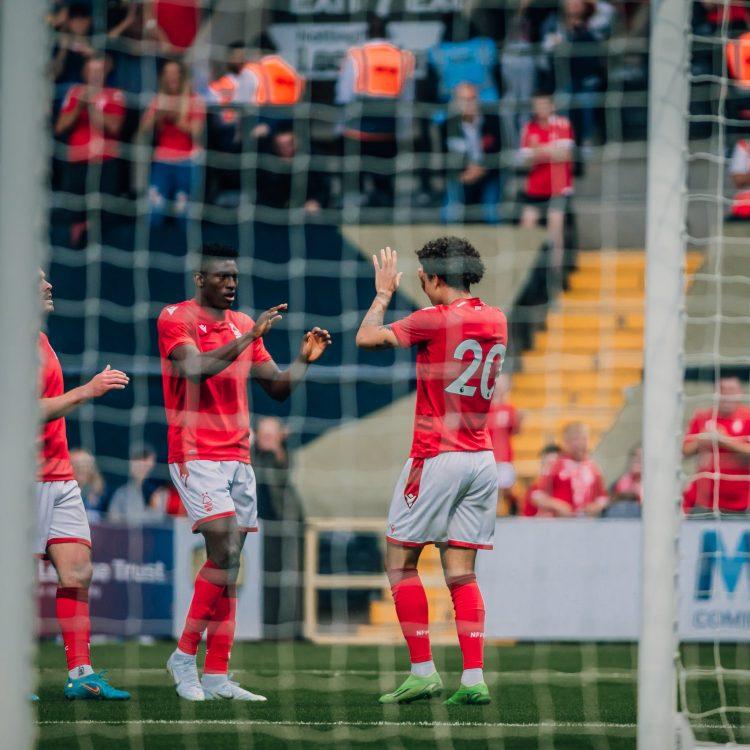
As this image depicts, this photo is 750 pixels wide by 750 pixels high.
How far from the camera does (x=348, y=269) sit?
1234 centimetres

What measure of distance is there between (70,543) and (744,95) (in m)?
7.49

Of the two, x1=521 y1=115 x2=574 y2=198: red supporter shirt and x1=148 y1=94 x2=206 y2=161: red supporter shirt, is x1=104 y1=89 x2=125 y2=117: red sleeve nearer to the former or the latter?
x1=148 y1=94 x2=206 y2=161: red supporter shirt

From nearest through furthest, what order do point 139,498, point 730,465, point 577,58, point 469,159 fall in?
point 730,465 → point 139,498 → point 469,159 → point 577,58

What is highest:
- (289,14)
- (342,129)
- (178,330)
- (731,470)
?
(289,14)

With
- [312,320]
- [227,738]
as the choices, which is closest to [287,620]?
[312,320]

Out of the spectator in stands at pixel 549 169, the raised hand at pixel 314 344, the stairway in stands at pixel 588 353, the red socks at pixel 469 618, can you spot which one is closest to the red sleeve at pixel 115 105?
the spectator in stands at pixel 549 169

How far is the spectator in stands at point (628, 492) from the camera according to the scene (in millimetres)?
10086

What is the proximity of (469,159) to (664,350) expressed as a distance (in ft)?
25.6

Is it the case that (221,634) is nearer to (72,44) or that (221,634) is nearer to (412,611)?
(412,611)

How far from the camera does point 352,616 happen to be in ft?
33.6

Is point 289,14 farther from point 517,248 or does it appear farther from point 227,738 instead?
point 227,738

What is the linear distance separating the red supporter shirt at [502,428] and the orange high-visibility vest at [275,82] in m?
3.30

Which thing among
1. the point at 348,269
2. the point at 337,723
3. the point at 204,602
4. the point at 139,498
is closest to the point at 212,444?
the point at 204,602

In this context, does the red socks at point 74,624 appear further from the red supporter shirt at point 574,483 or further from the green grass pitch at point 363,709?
the red supporter shirt at point 574,483
